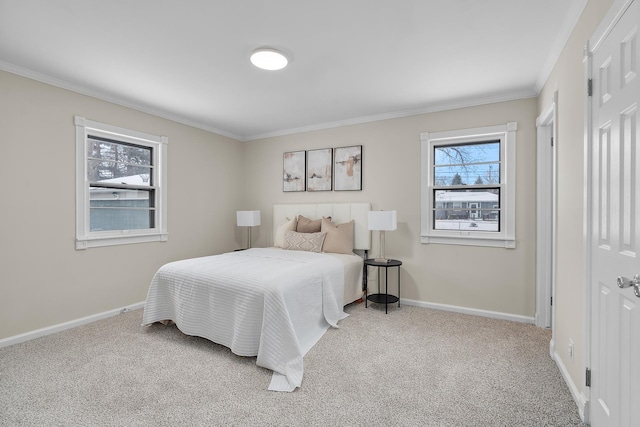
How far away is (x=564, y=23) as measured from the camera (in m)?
2.14

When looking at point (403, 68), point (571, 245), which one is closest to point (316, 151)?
point (403, 68)

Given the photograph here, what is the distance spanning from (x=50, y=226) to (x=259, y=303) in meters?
2.32

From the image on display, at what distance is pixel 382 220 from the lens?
375cm

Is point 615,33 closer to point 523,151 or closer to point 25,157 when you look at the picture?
point 523,151

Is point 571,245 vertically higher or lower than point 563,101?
lower

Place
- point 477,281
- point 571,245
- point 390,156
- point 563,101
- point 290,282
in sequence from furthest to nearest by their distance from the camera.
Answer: point 390,156, point 477,281, point 290,282, point 563,101, point 571,245

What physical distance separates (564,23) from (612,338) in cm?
205

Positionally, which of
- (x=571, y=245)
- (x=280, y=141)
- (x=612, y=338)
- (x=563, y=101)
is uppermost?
(x=280, y=141)

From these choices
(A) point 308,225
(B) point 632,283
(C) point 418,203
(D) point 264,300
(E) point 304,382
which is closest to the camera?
(B) point 632,283

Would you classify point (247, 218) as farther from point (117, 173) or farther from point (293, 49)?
point (293, 49)

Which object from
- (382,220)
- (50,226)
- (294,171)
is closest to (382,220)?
(382,220)

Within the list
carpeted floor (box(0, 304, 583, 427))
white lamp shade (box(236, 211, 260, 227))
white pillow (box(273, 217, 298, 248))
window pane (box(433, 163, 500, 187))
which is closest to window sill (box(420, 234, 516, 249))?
window pane (box(433, 163, 500, 187))

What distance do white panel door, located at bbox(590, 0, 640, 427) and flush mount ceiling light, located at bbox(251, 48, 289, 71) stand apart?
2085mm

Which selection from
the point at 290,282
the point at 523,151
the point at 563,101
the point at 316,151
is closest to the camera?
the point at 563,101
